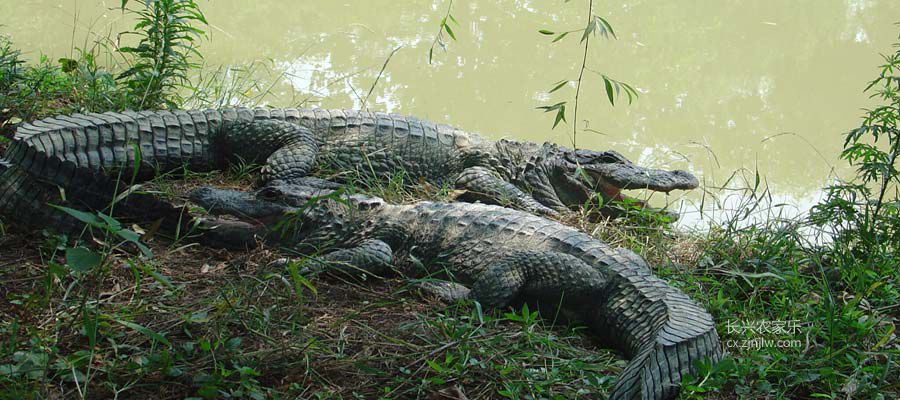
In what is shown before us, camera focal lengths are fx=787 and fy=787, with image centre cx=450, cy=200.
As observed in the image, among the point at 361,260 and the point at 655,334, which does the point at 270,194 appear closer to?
the point at 361,260

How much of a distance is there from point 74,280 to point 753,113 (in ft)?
22.1

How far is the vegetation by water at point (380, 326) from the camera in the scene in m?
2.39

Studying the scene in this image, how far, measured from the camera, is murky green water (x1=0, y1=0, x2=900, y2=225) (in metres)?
7.17

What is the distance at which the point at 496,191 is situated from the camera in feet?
16.4

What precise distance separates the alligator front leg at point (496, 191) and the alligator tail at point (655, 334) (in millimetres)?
1557

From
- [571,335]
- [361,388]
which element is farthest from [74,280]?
[571,335]

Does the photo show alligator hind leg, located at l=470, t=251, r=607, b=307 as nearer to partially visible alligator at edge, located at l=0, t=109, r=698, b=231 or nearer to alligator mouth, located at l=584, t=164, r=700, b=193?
partially visible alligator at edge, located at l=0, t=109, r=698, b=231

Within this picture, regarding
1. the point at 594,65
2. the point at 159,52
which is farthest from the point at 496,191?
the point at 594,65

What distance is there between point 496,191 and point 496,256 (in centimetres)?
134

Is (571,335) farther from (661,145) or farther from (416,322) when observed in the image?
(661,145)

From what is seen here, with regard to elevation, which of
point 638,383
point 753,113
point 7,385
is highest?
point 753,113

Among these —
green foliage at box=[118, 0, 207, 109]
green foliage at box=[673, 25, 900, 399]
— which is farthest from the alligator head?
green foliage at box=[118, 0, 207, 109]

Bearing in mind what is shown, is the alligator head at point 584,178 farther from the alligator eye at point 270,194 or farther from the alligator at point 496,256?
Answer: the alligator eye at point 270,194

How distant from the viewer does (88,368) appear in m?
2.33
